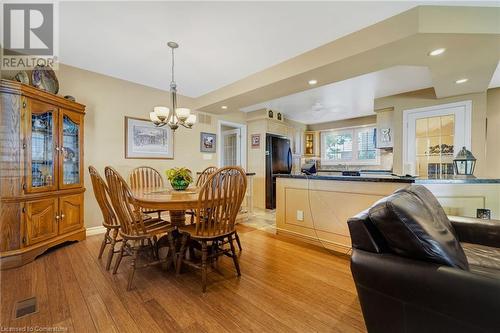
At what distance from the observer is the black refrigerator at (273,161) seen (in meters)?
5.13

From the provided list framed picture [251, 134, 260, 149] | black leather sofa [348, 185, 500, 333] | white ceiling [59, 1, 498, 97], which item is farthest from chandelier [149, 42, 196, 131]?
framed picture [251, 134, 260, 149]

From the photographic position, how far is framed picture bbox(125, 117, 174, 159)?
140 inches

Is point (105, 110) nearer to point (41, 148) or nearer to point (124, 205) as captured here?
point (41, 148)

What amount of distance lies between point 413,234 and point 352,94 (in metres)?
3.71

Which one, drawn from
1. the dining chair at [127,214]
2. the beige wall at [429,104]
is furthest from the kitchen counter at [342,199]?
the dining chair at [127,214]

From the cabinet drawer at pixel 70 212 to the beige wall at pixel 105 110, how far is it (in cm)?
25

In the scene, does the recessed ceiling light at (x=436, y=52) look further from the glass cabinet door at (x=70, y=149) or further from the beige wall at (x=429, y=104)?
the glass cabinet door at (x=70, y=149)

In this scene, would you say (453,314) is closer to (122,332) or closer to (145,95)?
(122,332)

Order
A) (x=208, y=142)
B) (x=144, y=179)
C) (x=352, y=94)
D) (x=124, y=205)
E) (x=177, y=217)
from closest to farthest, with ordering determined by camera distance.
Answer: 1. (x=124, y=205)
2. (x=177, y=217)
3. (x=144, y=179)
4. (x=352, y=94)
5. (x=208, y=142)

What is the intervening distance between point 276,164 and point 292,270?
3.41 meters

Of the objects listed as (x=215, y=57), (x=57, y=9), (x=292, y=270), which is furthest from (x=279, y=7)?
(x=292, y=270)

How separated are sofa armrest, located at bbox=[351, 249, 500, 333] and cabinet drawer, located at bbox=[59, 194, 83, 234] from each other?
128 inches

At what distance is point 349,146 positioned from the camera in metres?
6.18

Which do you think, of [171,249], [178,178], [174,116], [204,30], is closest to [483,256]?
[171,249]
